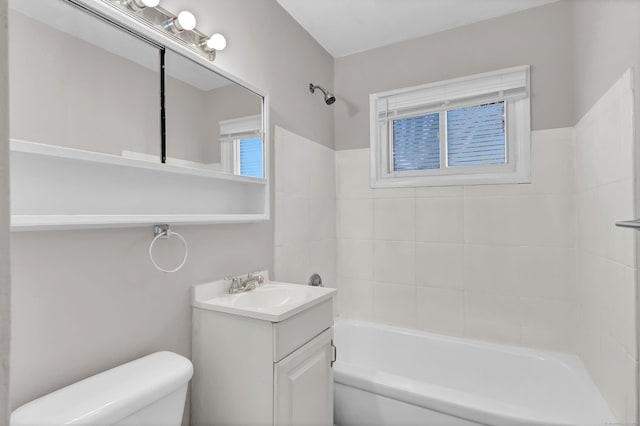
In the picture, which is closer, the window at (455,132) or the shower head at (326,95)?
the window at (455,132)

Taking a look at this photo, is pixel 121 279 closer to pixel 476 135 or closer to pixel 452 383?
pixel 452 383

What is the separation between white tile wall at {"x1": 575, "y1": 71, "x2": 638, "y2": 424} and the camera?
49.6 inches

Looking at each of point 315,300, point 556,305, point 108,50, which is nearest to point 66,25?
point 108,50

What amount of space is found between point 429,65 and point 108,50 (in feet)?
6.66

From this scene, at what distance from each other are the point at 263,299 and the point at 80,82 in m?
1.16

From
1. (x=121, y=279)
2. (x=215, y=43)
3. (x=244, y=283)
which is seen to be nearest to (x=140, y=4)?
(x=215, y=43)

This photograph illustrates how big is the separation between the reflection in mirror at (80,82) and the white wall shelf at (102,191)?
0.16 feet

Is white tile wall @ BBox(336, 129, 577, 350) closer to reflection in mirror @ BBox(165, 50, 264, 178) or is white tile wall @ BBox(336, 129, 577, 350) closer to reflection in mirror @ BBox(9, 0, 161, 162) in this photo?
reflection in mirror @ BBox(165, 50, 264, 178)

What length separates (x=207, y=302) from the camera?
57.8 inches

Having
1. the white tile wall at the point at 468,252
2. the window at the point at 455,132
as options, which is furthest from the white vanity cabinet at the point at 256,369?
the window at the point at 455,132

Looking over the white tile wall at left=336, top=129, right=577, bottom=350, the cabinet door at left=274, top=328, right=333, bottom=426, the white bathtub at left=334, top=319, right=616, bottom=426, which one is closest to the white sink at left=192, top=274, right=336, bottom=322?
the cabinet door at left=274, top=328, right=333, bottom=426

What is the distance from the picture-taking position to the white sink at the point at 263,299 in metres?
1.34

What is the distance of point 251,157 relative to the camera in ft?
5.83

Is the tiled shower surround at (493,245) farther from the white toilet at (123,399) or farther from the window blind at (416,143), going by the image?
the white toilet at (123,399)
